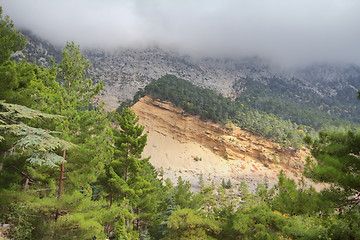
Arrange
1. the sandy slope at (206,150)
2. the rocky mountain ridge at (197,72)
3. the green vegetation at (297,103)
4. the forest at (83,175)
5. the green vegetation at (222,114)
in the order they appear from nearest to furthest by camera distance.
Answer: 1. the forest at (83,175)
2. the sandy slope at (206,150)
3. the green vegetation at (222,114)
4. the green vegetation at (297,103)
5. the rocky mountain ridge at (197,72)

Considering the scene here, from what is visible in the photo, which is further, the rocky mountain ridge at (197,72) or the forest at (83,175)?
the rocky mountain ridge at (197,72)

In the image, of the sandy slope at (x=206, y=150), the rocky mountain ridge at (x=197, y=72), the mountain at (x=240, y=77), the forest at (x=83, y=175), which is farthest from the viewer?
the rocky mountain ridge at (x=197, y=72)

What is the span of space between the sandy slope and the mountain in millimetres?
24977

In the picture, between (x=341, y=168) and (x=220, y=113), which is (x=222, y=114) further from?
(x=341, y=168)

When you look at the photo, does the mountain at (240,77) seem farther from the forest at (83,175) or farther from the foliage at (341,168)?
the foliage at (341,168)

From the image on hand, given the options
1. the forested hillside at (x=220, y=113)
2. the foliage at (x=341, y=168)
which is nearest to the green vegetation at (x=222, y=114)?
the forested hillside at (x=220, y=113)

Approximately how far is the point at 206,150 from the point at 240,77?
76615 millimetres

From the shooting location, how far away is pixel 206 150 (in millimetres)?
49312

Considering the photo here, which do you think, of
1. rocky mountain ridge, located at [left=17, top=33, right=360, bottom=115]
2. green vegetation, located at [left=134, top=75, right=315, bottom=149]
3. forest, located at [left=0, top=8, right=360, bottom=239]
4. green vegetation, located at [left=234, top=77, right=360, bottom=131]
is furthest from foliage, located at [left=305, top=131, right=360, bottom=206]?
rocky mountain ridge, located at [left=17, top=33, right=360, bottom=115]

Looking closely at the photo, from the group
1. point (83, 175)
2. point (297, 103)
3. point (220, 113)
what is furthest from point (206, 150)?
point (297, 103)

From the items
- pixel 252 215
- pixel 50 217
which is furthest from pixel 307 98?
pixel 50 217

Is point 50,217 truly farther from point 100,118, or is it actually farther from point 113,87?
A: point 113,87

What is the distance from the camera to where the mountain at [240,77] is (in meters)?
77.0

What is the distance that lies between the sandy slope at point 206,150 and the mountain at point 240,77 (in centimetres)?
2498
